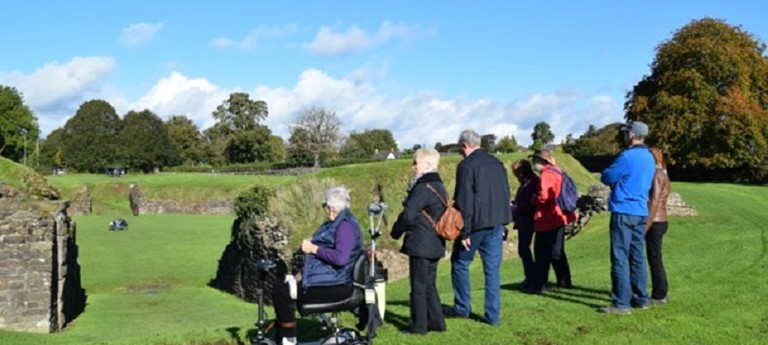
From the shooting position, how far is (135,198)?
2269 inches

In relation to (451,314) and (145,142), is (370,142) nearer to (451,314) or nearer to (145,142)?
(145,142)

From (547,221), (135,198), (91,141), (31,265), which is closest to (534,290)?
(547,221)

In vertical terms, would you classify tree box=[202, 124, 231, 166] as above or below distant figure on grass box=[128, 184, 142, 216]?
above

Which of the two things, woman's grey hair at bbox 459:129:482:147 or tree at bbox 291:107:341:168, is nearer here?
woman's grey hair at bbox 459:129:482:147

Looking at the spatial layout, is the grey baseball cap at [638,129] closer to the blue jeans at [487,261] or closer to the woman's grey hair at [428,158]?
the blue jeans at [487,261]

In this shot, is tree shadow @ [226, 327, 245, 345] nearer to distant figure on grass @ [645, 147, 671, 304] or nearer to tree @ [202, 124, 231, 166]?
distant figure on grass @ [645, 147, 671, 304]

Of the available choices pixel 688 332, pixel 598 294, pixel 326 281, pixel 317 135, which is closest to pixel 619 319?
pixel 688 332

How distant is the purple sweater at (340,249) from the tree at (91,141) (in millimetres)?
93503

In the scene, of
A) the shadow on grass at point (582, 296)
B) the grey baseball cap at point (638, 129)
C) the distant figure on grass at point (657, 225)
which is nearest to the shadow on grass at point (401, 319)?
the shadow on grass at point (582, 296)

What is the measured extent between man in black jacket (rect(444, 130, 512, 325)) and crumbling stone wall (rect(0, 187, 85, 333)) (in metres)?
10.1

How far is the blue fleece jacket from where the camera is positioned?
27.9ft

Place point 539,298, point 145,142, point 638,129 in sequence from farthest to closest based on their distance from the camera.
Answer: point 145,142 < point 539,298 < point 638,129

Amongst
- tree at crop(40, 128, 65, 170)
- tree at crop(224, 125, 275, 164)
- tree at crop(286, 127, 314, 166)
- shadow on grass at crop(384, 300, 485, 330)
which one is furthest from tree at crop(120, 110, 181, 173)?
shadow on grass at crop(384, 300, 485, 330)

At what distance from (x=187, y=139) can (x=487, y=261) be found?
11391 centimetres
